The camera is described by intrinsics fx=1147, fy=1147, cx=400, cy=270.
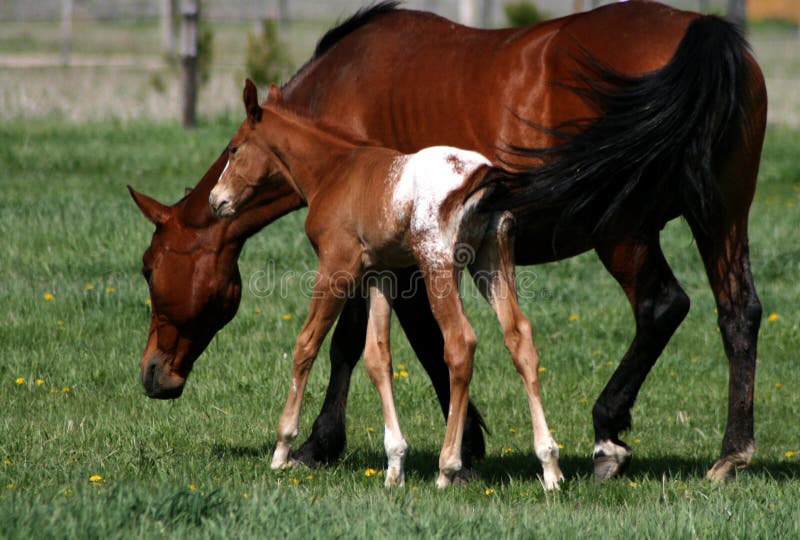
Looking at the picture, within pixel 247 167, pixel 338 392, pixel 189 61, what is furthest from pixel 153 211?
A: pixel 189 61

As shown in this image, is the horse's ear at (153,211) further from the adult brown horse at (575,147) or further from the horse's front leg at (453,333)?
the horse's front leg at (453,333)

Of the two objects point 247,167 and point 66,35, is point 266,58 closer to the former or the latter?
point 247,167

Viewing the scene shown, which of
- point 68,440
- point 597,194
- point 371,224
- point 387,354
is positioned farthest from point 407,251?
point 68,440

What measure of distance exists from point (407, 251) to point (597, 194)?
2.54 ft

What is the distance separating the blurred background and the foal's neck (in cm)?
121

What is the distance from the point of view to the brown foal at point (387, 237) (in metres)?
4.20

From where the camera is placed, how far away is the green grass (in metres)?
3.65

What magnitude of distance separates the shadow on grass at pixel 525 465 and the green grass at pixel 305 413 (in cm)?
2

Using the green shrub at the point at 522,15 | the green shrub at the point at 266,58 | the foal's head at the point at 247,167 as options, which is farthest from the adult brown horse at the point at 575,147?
the green shrub at the point at 522,15

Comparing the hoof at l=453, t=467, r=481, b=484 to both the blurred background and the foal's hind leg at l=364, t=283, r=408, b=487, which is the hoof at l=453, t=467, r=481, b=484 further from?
the blurred background

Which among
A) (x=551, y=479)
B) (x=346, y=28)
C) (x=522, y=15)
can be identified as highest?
(x=346, y=28)

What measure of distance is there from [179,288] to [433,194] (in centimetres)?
166

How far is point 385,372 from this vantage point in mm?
4574

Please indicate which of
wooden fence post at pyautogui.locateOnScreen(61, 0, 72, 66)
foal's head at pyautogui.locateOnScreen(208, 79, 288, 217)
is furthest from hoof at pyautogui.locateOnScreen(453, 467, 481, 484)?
wooden fence post at pyautogui.locateOnScreen(61, 0, 72, 66)
